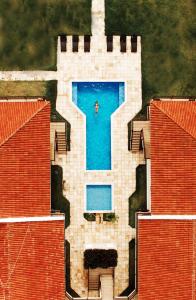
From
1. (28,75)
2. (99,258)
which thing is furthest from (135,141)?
(28,75)

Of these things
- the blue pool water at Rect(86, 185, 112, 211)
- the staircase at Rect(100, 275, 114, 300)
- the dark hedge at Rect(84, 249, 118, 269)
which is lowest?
the staircase at Rect(100, 275, 114, 300)

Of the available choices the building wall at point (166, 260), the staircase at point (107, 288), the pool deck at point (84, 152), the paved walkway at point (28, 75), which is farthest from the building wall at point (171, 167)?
the paved walkway at point (28, 75)

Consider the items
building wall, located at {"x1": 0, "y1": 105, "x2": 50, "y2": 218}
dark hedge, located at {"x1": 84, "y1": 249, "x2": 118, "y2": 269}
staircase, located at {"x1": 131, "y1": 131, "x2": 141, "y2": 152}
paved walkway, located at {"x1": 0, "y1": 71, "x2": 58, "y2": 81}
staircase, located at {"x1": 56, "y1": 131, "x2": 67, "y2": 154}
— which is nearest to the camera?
building wall, located at {"x1": 0, "y1": 105, "x2": 50, "y2": 218}

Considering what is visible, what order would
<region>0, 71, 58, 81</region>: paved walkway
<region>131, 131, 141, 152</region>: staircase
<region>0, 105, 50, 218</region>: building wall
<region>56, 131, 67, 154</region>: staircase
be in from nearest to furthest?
1. <region>0, 105, 50, 218</region>: building wall
2. <region>56, 131, 67, 154</region>: staircase
3. <region>131, 131, 141, 152</region>: staircase
4. <region>0, 71, 58, 81</region>: paved walkway

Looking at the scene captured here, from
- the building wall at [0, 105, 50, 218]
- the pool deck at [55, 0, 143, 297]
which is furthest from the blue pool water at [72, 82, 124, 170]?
the building wall at [0, 105, 50, 218]

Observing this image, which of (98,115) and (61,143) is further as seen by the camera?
(98,115)

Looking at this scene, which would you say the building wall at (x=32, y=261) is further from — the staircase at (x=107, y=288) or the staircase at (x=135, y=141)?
the staircase at (x=135, y=141)

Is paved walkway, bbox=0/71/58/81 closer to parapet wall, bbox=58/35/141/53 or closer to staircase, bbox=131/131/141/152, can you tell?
parapet wall, bbox=58/35/141/53

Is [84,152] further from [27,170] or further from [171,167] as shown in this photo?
[171,167]
